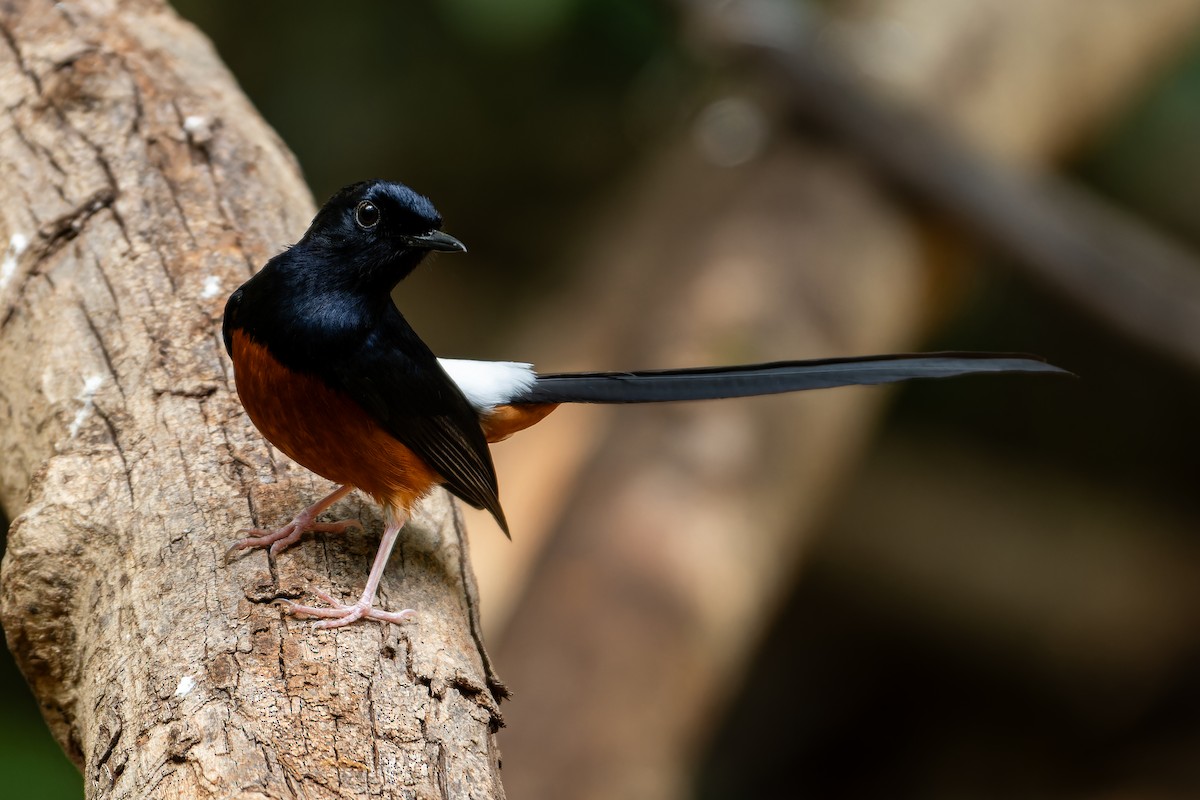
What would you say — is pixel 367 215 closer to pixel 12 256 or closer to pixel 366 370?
pixel 366 370

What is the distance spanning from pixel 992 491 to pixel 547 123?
13.9ft

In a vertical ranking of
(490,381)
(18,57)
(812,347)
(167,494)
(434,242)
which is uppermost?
(812,347)

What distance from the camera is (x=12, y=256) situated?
10.2 ft

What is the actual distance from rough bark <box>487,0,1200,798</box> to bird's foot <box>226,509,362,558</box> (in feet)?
6.73

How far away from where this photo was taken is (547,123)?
9.36m

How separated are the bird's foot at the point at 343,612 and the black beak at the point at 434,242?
0.79m

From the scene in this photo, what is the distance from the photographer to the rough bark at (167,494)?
2.03m

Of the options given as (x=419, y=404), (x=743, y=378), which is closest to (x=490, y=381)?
(x=419, y=404)

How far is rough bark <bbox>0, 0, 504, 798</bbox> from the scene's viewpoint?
2029 millimetres

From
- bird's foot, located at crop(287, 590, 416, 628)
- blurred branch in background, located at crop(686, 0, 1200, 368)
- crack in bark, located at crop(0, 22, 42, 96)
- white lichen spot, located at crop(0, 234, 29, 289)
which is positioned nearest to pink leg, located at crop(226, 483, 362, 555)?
bird's foot, located at crop(287, 590, 416, 628)

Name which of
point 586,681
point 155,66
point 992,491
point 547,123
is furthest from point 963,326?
point 155,66

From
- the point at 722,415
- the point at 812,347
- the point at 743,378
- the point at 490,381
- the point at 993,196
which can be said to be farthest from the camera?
the point at 993,196

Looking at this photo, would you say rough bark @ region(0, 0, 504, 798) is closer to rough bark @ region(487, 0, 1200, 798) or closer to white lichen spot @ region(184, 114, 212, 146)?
white lichen spot @ region(184, 114, 212, 146)

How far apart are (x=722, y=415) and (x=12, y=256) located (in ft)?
10.2
